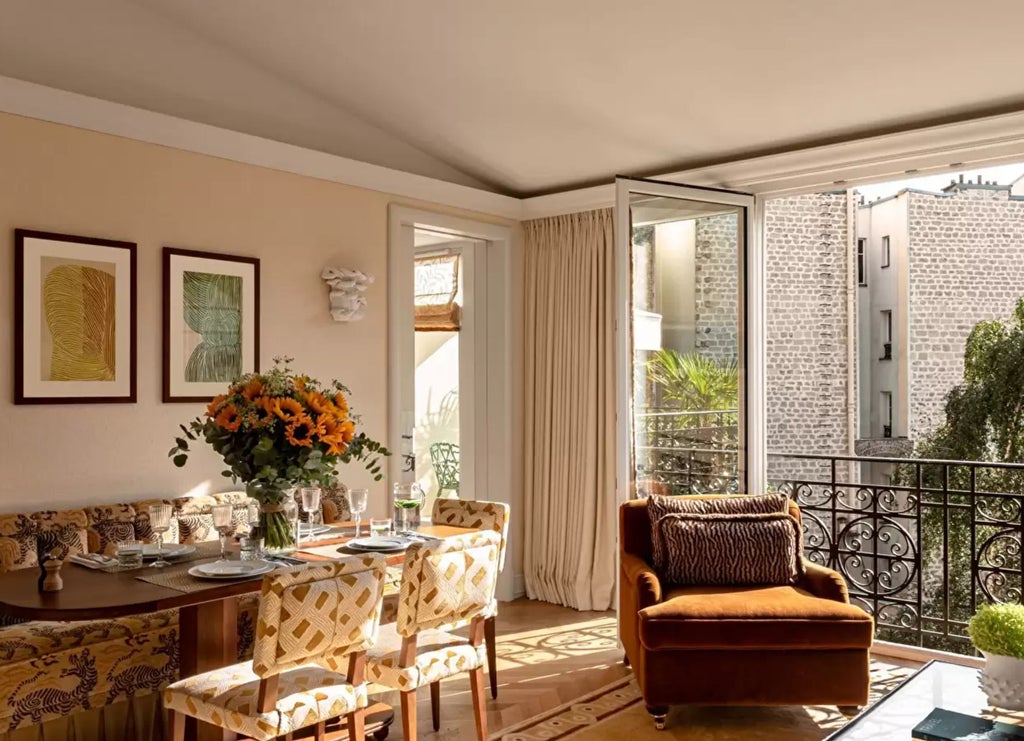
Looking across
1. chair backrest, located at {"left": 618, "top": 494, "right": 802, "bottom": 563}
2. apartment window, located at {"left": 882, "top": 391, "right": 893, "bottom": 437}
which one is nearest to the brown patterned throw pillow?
chair backrest, located at {"left": 618, "top": 494, "right": 802, "bottom": 563}

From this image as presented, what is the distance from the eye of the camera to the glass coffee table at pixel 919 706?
2.71m

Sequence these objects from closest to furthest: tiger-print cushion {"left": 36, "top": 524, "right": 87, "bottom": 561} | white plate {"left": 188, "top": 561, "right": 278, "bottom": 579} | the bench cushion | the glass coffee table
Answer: the glass coffee table < white plate {"left": 188, "top": 561, "right": 278, "bottom": 579} < tiger-print cushion {"left": 36, "top": 524, "right": 87, "bottom": 561} < the bench cushion

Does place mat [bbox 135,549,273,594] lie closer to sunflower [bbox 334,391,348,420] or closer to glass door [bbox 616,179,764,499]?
sunflower [bbox 334,391,348,420]

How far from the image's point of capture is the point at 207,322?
4.33 meters

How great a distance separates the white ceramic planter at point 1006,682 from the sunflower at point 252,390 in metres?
2.45

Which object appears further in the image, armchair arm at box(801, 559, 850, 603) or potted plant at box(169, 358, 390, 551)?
armchair arm at box(801, 559, 850, 603)

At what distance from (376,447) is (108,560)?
971mm

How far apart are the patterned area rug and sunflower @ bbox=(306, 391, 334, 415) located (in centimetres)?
149

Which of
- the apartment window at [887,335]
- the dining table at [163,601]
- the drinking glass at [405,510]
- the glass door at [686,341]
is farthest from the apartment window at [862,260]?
the dining table at [163,601]

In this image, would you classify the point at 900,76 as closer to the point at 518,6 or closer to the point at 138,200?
the point at 518,6

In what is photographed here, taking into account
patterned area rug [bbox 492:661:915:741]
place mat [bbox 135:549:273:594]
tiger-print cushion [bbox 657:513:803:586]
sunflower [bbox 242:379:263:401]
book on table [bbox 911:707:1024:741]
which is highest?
sunflower [bbox 242:379:263:401]

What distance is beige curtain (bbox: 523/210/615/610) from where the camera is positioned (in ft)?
18.7

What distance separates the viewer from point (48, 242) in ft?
12.3

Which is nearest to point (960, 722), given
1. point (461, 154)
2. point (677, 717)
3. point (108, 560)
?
point (677, 717)
